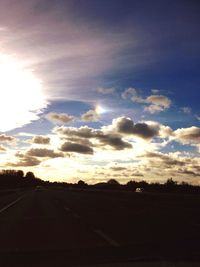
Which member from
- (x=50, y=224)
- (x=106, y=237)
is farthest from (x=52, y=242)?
(x=50, y=224)

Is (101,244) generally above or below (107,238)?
below

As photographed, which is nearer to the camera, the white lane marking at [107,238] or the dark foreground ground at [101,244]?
the dark foreground ground at [101,244]

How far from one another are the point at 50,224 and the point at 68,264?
29.8 ft

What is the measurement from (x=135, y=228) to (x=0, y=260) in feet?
23.4

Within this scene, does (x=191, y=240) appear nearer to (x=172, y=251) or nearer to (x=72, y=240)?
(x=172, y=251)

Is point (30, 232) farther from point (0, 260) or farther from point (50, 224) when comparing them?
point (0, 260)

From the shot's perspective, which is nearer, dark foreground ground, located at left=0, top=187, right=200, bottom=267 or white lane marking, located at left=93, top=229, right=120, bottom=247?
dark foreground ground, located at left=0, top=187, right=200, bottom=267

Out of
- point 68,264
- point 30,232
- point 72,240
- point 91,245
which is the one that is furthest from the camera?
point 30,232

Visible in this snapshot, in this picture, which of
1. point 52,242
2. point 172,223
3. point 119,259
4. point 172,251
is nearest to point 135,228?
point 172,223

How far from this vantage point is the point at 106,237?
1360 centimetres

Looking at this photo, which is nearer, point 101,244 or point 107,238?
point 101,244

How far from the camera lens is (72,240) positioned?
42.9 ft

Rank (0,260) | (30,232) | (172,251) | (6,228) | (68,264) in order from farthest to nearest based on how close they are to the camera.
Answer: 1. (6,228)
2. (30,232)
3. (172,251)
4. (0,260)
5. (68,264)

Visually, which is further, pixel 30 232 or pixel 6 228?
pixel 6 228
